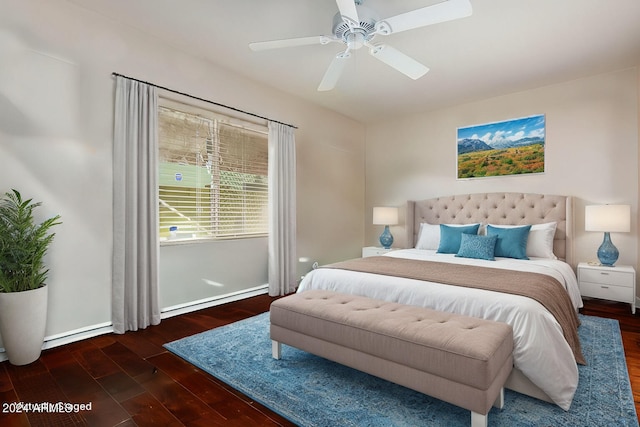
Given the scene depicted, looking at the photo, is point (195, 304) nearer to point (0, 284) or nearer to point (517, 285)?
point (0, 284)

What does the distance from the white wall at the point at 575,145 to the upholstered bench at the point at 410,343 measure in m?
3.04

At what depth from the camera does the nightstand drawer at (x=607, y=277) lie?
3.34 m

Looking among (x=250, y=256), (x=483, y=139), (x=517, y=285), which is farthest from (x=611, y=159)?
(x=250, y=256)

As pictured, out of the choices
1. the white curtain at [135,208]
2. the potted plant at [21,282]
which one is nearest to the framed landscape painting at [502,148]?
the white curtain at [135,208]

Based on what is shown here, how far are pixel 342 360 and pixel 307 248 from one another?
2830 mm

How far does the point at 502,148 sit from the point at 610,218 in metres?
1.47

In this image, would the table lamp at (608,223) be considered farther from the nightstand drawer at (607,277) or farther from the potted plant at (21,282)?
the potted plant at (21,282)

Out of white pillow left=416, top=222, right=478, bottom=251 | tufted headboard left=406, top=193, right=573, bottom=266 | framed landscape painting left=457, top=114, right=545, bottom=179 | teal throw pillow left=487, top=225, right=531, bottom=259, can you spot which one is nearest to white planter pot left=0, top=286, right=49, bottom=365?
white pillow left=416, top=222, right=478, bottom=251

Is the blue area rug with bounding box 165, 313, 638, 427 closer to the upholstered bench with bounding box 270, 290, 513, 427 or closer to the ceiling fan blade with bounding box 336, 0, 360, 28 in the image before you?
the upholstered bench with bounding box 270, 290, 513, 427

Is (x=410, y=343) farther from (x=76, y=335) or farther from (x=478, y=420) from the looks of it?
(x=76, y=335)

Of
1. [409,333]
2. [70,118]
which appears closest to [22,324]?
[70,118]

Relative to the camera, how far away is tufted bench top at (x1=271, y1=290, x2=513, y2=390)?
1.58 metres

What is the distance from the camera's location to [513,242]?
11.8 ft

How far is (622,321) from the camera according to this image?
319 cm
